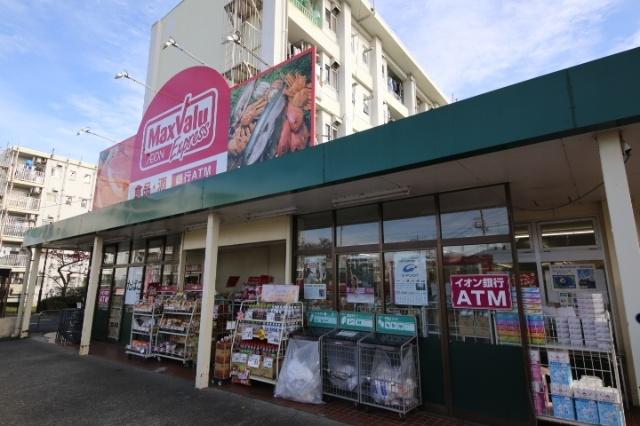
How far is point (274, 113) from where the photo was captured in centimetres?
863

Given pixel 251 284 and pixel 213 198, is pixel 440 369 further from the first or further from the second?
pixel 251 284

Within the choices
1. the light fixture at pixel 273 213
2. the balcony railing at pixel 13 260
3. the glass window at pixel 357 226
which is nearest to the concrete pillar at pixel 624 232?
the glass window at pixel 357 226

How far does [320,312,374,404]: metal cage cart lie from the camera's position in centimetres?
522

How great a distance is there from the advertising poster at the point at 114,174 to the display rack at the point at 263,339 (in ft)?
26.7

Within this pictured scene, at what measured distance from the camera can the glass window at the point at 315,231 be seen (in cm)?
667

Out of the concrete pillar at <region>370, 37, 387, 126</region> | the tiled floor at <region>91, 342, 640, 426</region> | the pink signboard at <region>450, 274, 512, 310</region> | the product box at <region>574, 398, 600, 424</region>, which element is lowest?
the tiled floor at <region>91, 342, 640, 426</region>

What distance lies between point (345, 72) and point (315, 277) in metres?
11.0

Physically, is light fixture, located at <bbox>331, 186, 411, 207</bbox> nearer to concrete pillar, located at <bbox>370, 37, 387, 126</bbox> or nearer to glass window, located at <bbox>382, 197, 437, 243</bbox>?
glass window, located at <bbox>382, 197, 437, 243</bbox>

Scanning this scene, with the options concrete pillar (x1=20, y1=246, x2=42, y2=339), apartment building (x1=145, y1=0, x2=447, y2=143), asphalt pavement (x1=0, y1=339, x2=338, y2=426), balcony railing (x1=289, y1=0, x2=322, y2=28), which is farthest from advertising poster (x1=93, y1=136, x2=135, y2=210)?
balcony railing (x1=289, y1=0, x2=322, y2=28)

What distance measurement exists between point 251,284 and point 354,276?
3.76 meters

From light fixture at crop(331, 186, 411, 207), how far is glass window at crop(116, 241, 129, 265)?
8564 millimetres

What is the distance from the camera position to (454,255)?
522 cm

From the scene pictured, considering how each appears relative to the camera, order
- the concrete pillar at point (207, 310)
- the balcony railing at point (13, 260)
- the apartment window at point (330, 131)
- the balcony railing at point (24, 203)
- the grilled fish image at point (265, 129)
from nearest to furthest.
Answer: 1. the concrete pillar at point (207, 310)
2. the grilled fish image at point (265, 129)
3. the apartment window at point (330, 131)
4. the balcony railing at point (13, 260)
5. the balcony railing at point (24, 203)

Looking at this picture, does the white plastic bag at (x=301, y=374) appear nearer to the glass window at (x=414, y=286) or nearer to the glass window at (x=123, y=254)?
the glass window at (x=414, y=286)
